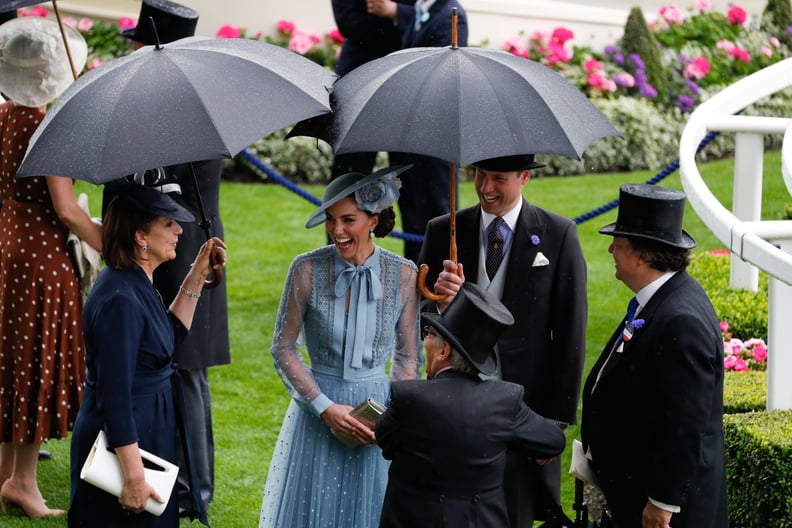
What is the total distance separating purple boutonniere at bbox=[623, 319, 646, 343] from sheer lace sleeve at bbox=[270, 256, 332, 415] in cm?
110

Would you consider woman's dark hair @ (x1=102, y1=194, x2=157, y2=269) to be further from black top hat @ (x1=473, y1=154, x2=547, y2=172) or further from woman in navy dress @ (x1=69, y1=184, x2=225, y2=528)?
black top hat @ (x1=473, y1=154, x2=547, y2=172)

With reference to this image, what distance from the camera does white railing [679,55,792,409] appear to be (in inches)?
178

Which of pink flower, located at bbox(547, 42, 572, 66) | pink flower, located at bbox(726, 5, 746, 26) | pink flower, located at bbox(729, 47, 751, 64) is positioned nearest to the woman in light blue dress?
pink flower, located at bbox(547, 42, 572, 66)

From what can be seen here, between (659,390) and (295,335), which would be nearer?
(659,390)

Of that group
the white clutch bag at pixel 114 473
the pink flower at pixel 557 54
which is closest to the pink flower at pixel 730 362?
the white clutch bag at pixel 114 473

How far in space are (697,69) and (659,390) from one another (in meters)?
10.9

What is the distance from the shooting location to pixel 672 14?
49.2ft

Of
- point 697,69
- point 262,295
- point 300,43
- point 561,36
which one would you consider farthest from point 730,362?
point 697,69

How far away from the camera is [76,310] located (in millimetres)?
5473

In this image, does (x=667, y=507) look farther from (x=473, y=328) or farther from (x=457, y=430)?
(x=473, y=328)

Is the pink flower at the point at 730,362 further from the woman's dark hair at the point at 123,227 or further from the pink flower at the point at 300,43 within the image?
the pink flower at the point at 300,43

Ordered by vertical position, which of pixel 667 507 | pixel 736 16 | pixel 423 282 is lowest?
pixel 667 507

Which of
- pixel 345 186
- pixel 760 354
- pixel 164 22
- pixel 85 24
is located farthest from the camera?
pixel 85 24

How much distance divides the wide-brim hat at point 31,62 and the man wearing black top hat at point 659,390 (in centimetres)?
262
